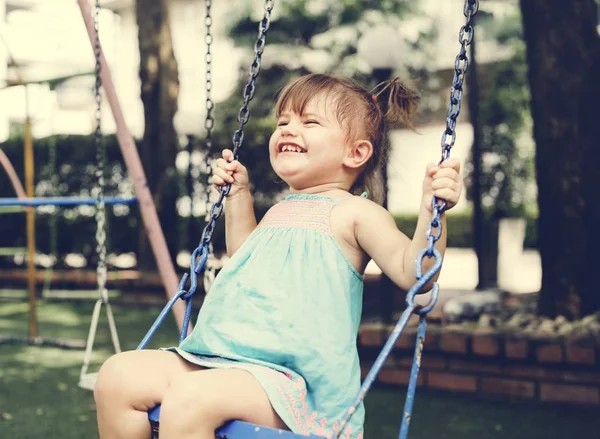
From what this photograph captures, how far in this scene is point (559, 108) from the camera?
4.44 metres

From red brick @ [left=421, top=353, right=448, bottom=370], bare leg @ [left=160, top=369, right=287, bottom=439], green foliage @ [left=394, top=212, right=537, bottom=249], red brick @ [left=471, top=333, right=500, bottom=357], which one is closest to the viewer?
bare leg @ [left=160, top=369, right=287, bottom=439]

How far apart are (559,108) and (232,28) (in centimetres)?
1518

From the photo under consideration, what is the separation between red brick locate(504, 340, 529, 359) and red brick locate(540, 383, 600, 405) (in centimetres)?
17

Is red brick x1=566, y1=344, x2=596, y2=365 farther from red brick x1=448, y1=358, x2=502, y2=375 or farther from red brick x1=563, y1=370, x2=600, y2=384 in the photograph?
red brick x1=448, y1=358, x2=502, y2=375

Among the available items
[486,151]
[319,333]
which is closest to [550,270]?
[319,333]

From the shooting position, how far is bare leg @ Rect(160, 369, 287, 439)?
1726 millimetres

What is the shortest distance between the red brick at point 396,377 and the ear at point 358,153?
216cm

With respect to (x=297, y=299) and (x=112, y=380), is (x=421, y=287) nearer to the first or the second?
(x=297, y=299)

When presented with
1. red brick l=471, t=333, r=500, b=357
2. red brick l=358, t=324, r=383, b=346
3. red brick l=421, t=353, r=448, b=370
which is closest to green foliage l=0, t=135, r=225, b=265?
red brick l=358, t=324, r=383, b=346

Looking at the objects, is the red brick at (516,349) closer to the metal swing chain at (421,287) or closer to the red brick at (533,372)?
the red brick at (533,372)

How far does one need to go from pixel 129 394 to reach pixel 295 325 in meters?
0.42

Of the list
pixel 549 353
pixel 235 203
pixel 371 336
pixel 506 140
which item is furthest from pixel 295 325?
pixel 506 140

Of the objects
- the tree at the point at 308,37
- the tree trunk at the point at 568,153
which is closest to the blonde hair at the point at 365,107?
the tree trunk at the point at 568,153

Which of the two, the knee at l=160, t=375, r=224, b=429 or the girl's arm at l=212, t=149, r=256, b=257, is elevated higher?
the girl's arm at l=212, t=149, r=256, b=257
